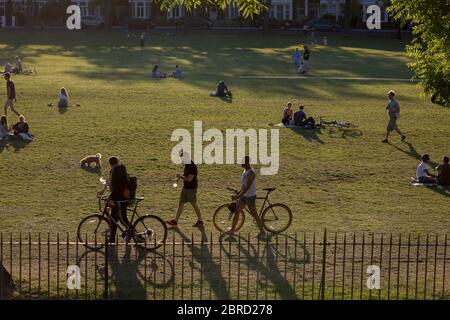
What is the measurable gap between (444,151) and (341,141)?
3344 millimetres

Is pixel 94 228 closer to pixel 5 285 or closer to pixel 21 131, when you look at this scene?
pixel 5 285

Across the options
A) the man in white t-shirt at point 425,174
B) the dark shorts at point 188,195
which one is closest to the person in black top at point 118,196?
the dark shorts at point 188,195

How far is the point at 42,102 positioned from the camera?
3531cm

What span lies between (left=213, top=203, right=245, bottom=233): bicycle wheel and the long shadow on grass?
36 centimetres

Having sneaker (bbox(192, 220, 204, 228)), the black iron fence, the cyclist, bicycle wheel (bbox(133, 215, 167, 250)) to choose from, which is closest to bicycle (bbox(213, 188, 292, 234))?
the cyclist

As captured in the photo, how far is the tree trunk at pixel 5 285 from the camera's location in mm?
13008

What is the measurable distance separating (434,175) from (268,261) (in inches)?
338

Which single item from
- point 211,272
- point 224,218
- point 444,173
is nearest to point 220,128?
point 444,173

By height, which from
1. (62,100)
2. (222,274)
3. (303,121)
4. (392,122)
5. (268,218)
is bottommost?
(222,274)

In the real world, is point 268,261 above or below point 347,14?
below

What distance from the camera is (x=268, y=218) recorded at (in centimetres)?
1795

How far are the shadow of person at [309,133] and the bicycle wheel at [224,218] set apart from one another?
415 inches

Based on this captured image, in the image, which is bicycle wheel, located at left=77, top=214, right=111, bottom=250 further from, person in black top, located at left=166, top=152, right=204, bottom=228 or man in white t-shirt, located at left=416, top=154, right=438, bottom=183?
man in white t-shirt, located at left=416, top=154, right=438, bottom=183

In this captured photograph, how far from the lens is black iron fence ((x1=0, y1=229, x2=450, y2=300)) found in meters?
13.6
